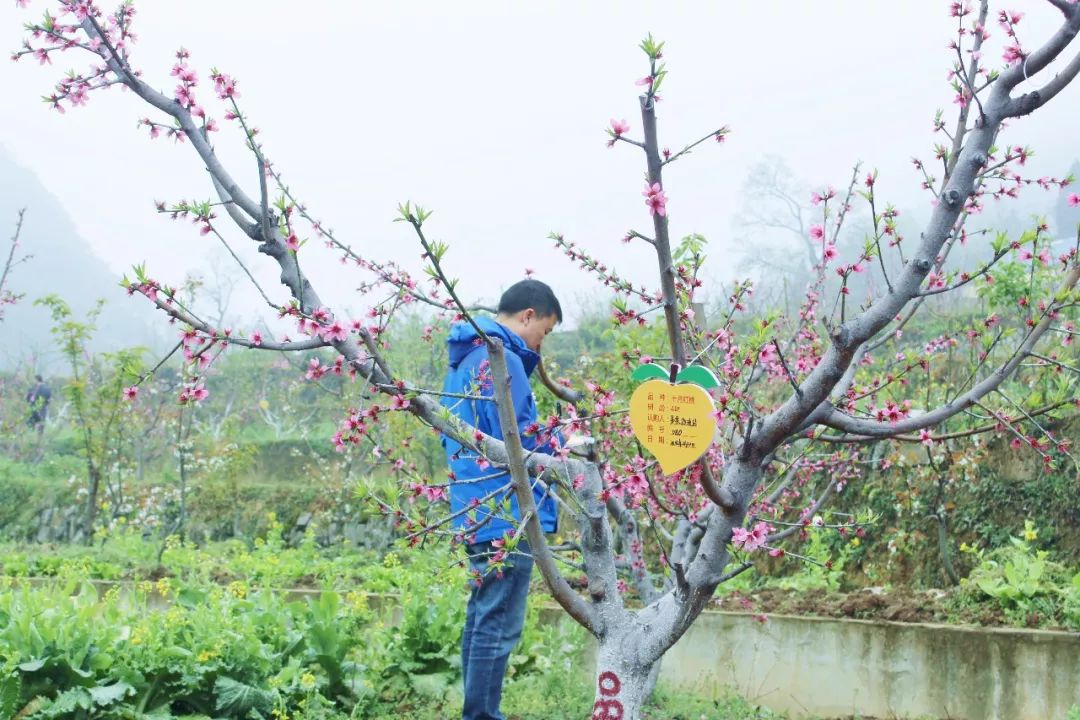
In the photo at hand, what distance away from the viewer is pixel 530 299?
11.3 feet

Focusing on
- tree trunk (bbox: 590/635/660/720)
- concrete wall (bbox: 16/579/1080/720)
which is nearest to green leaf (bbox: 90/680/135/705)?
concrete wall (bbox: 16/579/1080/720)

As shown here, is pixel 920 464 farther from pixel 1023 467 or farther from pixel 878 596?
pixel 878 596

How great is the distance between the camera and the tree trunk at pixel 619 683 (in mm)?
2602

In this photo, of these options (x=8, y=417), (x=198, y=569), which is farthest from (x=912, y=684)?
(x=8, y=417)

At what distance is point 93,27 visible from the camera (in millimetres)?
2650

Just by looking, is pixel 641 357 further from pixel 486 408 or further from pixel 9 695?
pixel 9 695

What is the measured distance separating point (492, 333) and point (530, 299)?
16.9 inches

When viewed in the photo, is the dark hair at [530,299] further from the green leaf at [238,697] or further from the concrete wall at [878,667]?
the concrete wall at [878,667]

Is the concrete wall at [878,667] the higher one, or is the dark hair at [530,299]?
the dark hair at [530,299]

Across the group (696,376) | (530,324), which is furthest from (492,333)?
(696,376)

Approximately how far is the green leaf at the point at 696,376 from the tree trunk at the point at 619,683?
2.81 ft

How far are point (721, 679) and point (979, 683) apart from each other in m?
1.19

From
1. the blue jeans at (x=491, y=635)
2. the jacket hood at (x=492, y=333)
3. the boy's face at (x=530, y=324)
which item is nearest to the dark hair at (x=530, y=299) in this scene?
the boy's face at (x=530, y=324)

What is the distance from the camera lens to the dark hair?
3438mm
